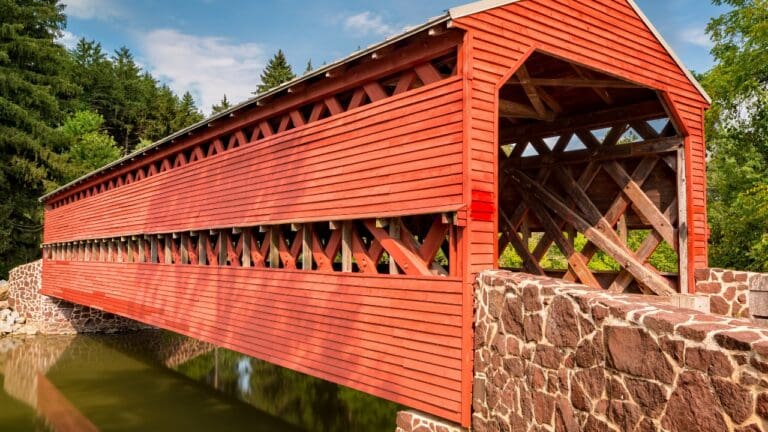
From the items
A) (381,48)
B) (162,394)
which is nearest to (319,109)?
(381,48)

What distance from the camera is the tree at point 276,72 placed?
154ft

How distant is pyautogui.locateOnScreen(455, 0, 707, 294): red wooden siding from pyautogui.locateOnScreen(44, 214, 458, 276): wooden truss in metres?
0.78

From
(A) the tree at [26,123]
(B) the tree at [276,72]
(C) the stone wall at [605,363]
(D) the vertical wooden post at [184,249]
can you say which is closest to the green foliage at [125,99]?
(B) the tree at [276,72]

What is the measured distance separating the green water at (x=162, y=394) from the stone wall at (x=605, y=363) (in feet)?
23.4

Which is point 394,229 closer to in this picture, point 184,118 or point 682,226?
point 682,226

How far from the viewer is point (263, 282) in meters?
9.41

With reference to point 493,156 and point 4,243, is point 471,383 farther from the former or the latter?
point 4,243

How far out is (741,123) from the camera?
738 inches

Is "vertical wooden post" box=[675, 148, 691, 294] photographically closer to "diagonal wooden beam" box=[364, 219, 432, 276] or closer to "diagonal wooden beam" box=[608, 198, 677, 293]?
"diagonal wooden beam" box=[608, 198, 677, 293]

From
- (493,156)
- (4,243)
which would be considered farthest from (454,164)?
(4,243)

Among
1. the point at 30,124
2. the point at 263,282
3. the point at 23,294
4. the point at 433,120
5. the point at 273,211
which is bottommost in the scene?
the point at 23,294

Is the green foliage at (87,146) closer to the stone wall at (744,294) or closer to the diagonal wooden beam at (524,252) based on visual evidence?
the diagonal wooden beam at (524,252)

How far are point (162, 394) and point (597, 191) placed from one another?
1162cm

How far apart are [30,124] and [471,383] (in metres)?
29.9
